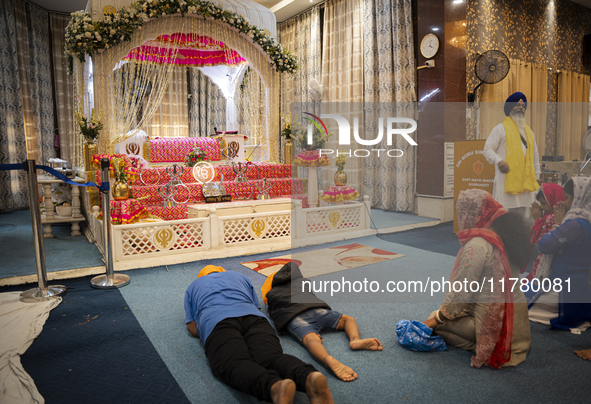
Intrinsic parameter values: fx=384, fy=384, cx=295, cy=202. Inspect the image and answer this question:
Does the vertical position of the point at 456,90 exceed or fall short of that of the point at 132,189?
it exceeds it

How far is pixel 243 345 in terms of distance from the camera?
1750 millimetres

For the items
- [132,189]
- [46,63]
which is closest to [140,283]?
[132,189]

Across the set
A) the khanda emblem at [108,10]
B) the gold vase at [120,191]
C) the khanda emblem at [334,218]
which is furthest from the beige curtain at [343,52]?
the gold vase at [120,191]

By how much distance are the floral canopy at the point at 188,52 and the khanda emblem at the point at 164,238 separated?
11.7 feet

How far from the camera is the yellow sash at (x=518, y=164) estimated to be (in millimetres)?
2066

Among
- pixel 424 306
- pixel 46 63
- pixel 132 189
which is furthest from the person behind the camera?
pixel 46 63

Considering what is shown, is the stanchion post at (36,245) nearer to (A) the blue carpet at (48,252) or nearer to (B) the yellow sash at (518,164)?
(A) the blue carpet at (48,252)

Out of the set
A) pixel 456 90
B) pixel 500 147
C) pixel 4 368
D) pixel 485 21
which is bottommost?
pixel 4 368

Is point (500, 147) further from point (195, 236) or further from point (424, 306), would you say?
point (195, 236)

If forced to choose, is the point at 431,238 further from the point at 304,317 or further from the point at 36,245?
the point at 36,245

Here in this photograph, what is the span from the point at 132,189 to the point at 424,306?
137 inches

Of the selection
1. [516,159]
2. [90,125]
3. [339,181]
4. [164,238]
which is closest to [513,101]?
[516,159]

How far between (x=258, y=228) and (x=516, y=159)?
278 centimetres

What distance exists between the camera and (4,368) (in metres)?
1.92
